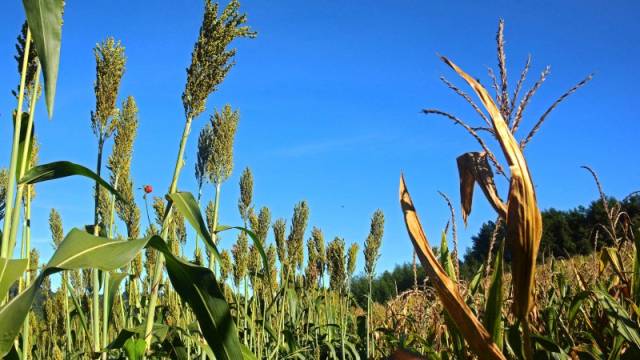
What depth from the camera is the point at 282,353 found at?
4062mm

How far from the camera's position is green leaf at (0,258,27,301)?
126 centimetres

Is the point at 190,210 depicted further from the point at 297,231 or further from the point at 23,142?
the point at 297,231

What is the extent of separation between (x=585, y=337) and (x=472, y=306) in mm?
478

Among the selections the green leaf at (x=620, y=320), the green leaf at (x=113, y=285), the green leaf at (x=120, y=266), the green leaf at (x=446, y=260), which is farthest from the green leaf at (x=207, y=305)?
the green leaf at (x=620, y=320)

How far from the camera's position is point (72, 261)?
1157 millimetres

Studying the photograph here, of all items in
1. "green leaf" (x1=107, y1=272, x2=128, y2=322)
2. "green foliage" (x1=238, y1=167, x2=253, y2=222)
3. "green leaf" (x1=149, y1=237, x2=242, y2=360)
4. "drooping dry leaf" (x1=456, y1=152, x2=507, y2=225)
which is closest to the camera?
"drooping dry leaf" (x1=456, y1=152, x2=507, y2=225)

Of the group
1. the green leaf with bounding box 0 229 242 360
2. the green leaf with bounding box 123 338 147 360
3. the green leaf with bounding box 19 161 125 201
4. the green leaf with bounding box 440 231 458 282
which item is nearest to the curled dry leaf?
the green leaf with bounding box 440 231 458 282

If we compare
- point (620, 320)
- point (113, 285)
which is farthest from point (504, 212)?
point (113, 285)

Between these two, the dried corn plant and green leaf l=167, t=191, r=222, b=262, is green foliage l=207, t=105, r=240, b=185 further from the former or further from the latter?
the dried corn plant

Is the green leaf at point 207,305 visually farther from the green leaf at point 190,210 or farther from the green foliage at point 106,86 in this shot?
the green foliage at point 106,86

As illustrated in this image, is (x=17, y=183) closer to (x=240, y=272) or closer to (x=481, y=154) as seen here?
(x=481, y=154)

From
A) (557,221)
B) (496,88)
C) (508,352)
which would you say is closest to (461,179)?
(496,88)

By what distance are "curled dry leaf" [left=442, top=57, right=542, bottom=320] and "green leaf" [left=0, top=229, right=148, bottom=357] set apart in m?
0.80

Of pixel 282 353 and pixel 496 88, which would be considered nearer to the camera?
pixel 496 88
